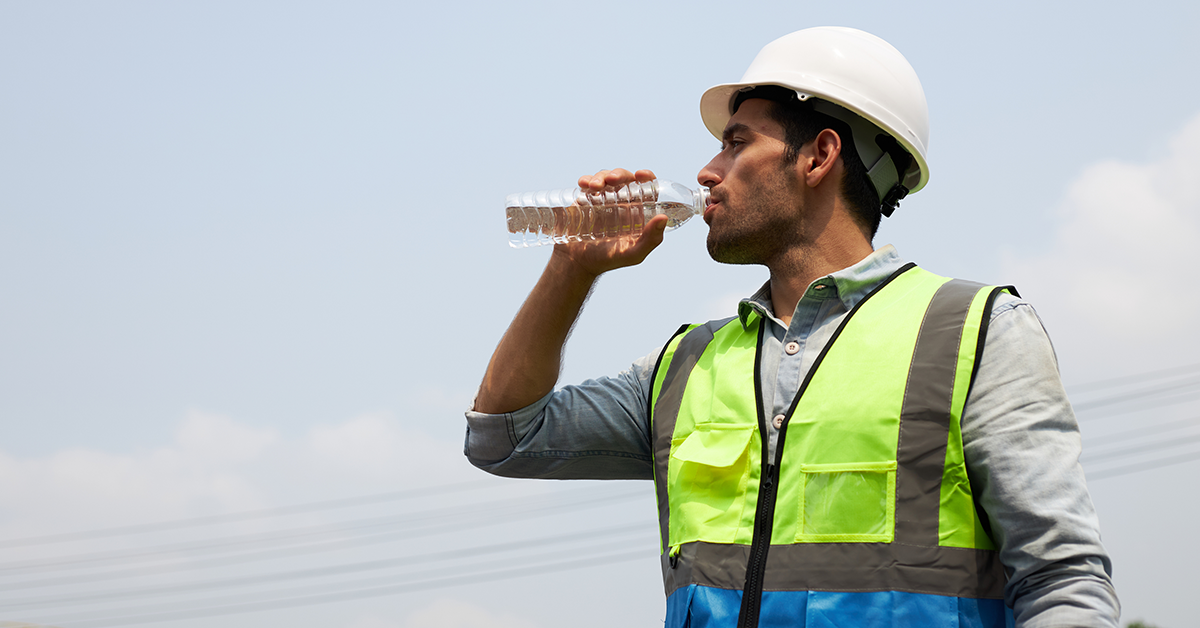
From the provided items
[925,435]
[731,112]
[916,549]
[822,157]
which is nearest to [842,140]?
[822,157]

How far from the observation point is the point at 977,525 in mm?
3277

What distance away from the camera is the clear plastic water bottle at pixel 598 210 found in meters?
5.12

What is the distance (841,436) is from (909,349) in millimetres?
365

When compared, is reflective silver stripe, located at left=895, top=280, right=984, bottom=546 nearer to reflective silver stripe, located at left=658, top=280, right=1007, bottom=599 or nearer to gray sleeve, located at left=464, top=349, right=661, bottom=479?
reflective silver stripe, located at left=658, top=280, right=1007, bottom=599

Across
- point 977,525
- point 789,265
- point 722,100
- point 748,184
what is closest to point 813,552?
point 977,525

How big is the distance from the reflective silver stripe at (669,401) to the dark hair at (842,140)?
686 mm

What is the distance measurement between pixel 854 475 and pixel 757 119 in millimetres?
1686

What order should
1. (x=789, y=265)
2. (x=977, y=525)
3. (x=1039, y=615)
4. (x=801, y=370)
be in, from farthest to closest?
(x=789, y=265) < (x=801, y=370) < (x=977, y=525) < (x=1039, y=615)

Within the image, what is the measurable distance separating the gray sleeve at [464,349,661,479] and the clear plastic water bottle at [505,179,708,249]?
0.85m

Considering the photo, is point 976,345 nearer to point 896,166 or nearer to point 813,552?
point 813,552

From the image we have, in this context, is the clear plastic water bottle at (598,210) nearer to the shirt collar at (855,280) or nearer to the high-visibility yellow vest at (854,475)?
the shirt collar at (855,280)

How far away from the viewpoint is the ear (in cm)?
425

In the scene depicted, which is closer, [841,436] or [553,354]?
[841,436]

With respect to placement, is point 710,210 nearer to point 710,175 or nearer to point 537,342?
point 710,175
